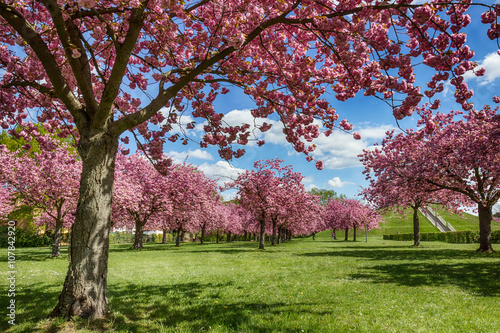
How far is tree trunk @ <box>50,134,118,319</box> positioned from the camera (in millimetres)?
5055


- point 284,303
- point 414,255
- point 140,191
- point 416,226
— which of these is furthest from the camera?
point 416,226

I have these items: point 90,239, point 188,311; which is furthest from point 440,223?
point 90,239

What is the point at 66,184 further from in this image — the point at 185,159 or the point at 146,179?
the point at 185,159

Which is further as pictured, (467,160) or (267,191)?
(267,191)

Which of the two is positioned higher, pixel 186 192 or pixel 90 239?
pixel 186 192

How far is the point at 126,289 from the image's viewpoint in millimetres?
8352

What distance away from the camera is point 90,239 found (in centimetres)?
516

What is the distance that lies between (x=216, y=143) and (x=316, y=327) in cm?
587

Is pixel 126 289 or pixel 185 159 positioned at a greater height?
pixel 185 159

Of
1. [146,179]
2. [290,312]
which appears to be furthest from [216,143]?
[146,179]

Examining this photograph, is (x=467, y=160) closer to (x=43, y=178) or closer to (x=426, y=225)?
(x=43, y=178)

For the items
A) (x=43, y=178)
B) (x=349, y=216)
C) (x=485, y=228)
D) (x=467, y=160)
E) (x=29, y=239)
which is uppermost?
(x=467, y=160)

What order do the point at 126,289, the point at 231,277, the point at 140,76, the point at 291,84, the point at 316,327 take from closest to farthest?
the point at 316,327 → the point at 291,84 → the point at 126,289 → the point at 140,76 → the point at 231,277

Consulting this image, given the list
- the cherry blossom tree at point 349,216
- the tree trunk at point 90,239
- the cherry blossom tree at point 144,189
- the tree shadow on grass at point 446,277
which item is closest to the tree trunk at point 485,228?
the tree shadow on grass at point 446,277
